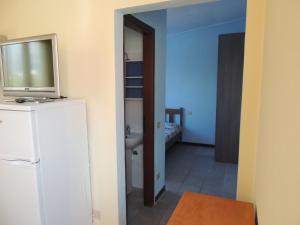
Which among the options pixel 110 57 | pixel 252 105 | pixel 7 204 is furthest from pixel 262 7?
pixel 7 204

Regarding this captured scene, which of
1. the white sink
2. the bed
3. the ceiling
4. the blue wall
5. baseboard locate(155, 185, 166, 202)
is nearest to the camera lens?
the white sink

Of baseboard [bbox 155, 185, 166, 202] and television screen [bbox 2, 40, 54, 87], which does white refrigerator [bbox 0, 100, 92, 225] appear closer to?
television screen [bbox 2, 40, 54, 87]

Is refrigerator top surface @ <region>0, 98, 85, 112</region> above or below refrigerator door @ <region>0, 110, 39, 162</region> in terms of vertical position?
above

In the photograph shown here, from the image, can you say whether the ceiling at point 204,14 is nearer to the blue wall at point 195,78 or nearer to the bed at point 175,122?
the blue wall at point 195,78

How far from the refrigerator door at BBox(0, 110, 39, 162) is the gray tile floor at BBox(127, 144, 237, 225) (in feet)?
4.82

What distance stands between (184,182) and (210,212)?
228 cm

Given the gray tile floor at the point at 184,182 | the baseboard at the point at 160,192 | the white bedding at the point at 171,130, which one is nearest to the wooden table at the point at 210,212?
the gray tile floor at the point at 184,182

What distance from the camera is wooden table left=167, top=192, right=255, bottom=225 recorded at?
108 centimetres

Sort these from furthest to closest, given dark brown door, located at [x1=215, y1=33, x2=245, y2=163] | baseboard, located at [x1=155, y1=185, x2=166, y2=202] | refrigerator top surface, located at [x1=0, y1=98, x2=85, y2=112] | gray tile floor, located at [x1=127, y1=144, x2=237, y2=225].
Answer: dark brown door, located at [x1=215, y1=33, x2=245, y2=163] → baseboard, located at [x1=155, y1=185, x2=166, y2=202] → gray tile floor, located at [x1=127, y1=144, x2=237, y2=225] → refrigerator top surface, located at [x1=0, y1=98, x2=85, y2=112]

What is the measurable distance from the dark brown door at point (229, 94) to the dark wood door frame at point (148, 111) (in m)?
1.98

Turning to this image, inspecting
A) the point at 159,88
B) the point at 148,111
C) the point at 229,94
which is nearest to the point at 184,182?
the point at 148,111

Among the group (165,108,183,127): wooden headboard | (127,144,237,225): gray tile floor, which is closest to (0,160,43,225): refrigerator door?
(127,144,237,225): gray tile floor

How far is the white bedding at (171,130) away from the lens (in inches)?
180

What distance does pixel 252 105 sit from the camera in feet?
4.50
